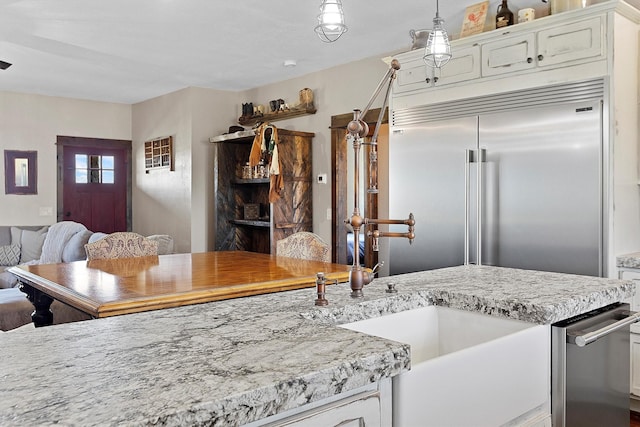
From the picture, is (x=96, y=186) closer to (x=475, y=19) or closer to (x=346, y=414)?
(x=475, y=19)

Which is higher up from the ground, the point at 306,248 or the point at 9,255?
the point at 306,248

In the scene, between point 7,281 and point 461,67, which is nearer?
point 461,67

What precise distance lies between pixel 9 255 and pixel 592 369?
6.57 metres

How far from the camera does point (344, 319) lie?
132 cm

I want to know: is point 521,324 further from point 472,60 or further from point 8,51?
point 8,51

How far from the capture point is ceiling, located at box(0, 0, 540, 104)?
3.71m

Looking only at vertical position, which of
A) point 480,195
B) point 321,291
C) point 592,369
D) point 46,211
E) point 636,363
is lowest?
point 636,363

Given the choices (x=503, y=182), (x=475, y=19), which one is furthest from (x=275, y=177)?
(x=503, y=182)

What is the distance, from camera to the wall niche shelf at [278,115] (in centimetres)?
564

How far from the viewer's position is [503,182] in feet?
10.6

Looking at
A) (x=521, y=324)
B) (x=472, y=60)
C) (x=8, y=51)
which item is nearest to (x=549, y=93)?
(x=472, y=60)

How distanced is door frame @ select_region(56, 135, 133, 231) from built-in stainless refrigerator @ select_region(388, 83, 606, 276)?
5.03 metres

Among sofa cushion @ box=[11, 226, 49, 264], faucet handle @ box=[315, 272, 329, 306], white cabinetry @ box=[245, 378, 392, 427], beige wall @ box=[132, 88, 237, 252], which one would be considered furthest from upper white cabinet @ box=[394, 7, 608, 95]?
sofa cushion @ box=[11, 226, 49, 264]

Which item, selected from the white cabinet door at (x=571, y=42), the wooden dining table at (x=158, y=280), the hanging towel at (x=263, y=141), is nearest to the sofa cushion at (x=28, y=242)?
the hanging towel at (x=263, y=141)
